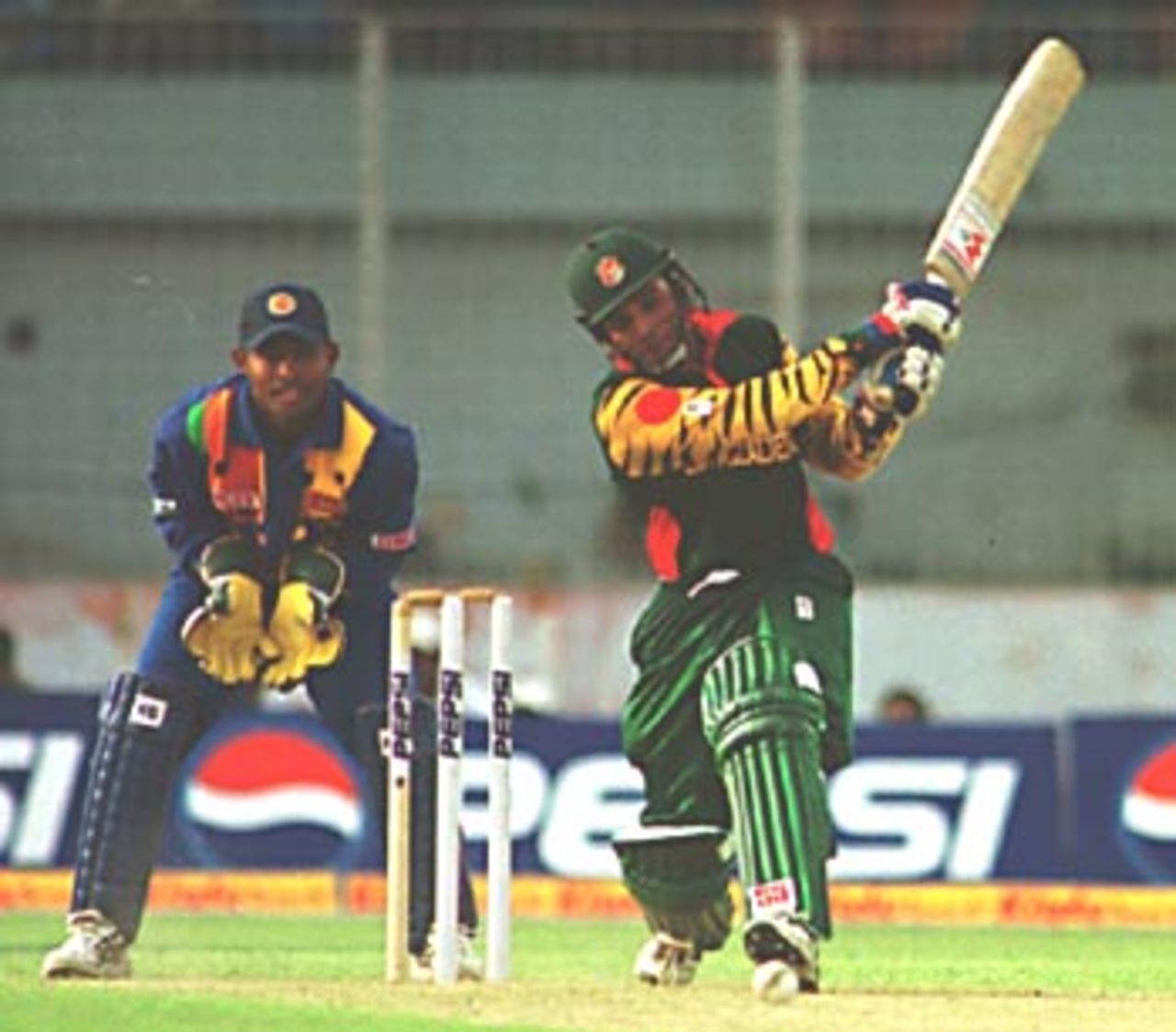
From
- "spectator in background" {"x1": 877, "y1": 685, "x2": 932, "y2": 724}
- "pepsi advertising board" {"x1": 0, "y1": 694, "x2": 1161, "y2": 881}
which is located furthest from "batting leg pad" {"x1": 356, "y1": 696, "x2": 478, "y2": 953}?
"spectator in background" {"x1": 877, "y1": 685, "x2": 932, "y2": 724}

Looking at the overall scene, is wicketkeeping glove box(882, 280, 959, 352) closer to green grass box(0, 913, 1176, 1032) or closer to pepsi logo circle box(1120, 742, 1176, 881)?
green grass box(0, 913, 1176, 1032)

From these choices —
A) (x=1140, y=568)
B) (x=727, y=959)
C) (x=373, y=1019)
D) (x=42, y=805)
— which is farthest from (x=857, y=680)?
(x=373, y=1019)

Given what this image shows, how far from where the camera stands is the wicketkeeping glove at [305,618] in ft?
37.7

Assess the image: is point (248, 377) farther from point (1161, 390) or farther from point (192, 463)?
point (1161, 390)

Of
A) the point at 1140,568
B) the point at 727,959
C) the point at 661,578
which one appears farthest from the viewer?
the point at 1140,568

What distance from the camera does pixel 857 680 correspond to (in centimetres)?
2069

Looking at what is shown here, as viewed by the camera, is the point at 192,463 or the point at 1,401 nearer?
the point at 192,463

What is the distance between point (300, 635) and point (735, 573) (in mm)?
1264

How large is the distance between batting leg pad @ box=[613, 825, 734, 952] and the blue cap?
5.16 ft

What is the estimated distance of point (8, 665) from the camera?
1995 centimetres

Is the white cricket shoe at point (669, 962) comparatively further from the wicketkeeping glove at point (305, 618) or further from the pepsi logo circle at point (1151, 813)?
the pepsi logo circle at point (1151, 813)

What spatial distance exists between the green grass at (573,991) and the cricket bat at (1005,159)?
75.3 inches

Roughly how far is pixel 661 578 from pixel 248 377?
1250mm

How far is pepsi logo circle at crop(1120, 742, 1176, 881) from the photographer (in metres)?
18.5
